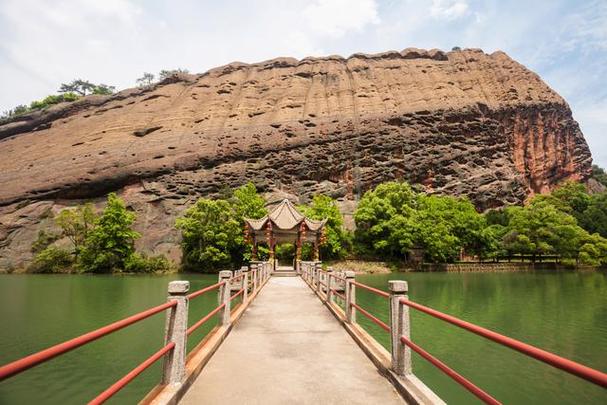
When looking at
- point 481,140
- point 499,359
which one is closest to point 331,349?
point 499,359

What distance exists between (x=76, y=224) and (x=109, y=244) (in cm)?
812

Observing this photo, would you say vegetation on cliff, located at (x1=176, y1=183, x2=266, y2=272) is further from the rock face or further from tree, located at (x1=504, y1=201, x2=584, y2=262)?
tree, located at (x1=504, y1=201, x2=584, y2=262)

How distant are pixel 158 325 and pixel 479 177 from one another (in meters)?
50.8

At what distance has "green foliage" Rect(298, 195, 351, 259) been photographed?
4116cm

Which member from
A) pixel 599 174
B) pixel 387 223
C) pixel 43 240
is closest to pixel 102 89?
pixel 43 240

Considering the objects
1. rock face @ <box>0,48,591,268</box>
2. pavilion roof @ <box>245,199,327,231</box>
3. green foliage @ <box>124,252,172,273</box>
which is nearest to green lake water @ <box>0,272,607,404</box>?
pavilion roof @ <box>245,199,327,231</box>

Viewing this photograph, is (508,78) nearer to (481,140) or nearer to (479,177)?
(481,140)

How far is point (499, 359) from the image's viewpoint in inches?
391

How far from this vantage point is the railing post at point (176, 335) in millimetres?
3988

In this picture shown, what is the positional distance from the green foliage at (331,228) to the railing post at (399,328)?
3580 cm

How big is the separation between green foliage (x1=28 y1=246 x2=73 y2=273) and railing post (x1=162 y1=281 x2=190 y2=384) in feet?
150

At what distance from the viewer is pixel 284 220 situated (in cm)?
2616

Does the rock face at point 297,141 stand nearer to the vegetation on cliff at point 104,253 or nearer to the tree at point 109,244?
the vegetation on cliff at point 104,253

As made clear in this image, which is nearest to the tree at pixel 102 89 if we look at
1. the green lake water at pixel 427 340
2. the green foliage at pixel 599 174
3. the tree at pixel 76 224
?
the tree at pixel 76 224
